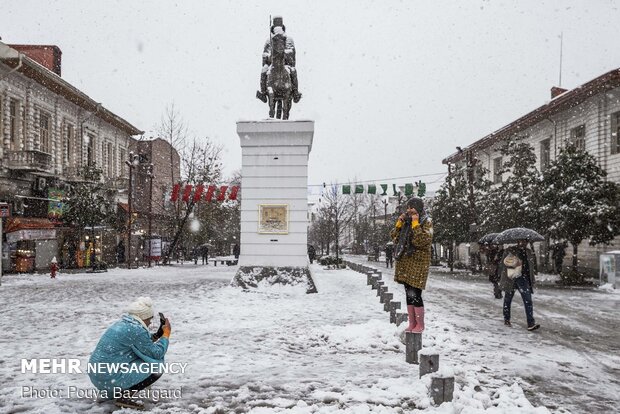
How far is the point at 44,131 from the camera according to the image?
27.9 meters

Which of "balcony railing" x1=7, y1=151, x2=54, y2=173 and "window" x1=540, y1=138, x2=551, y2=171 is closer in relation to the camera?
"balcony railing" x1=7, y1=151, x2=54, y2=173

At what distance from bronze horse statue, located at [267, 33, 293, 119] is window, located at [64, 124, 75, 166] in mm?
19838

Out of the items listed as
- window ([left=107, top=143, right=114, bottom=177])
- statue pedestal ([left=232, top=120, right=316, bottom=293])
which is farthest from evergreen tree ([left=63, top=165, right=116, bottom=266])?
statue pedestal ([left=232, top=120, right=316, bottom=293])

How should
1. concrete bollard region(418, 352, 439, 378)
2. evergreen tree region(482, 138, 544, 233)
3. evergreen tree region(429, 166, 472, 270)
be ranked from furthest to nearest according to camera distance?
evergreen tree region(429, 166, 472, 270)
evergreen tree region(482, 138, 544, 233)
concrete bollard region(418, 352, 439, 378)

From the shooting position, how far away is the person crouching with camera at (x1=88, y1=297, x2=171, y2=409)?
15.0ft

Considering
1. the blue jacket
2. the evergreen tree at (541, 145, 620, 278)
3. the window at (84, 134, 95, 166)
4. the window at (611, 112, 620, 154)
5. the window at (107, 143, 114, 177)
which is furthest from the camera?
the window at (107, 143, 114, 177)

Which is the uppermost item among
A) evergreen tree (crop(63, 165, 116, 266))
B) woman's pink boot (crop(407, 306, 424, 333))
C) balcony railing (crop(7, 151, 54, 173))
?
balcony railing (crop(7, 151, 54, 173))

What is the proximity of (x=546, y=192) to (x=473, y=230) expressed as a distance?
758cm

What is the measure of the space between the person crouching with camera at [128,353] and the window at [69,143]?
1119 inches

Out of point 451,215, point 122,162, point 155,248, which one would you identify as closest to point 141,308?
point 155,248

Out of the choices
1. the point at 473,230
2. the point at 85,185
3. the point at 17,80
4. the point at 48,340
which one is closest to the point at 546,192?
the point at 473,230

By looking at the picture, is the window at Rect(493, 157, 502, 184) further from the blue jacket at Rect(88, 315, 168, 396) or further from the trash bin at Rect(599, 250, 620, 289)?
the blue jacket at Rect(88, 315, 168, 396)

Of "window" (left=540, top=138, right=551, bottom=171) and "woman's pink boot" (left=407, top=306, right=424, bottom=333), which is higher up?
"window" (left=540, top=138, right=551, bottom=171)

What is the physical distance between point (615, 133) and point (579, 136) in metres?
3.65
